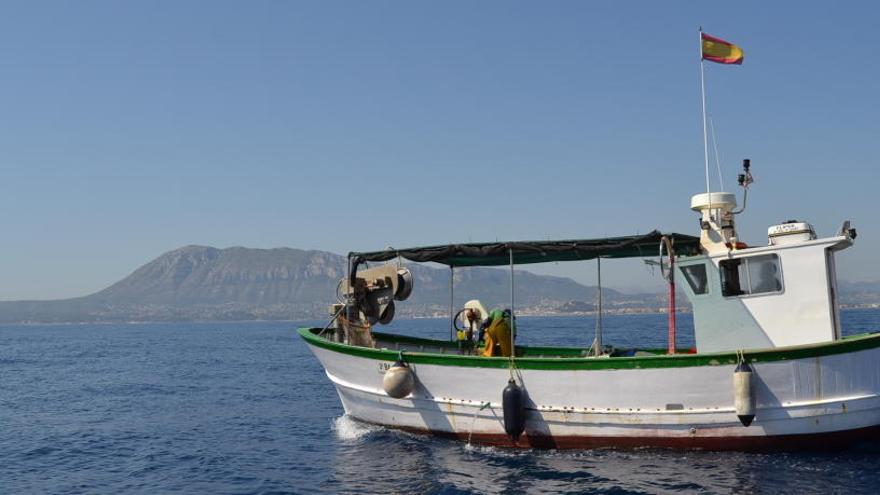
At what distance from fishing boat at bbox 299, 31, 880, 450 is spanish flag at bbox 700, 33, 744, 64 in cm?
2

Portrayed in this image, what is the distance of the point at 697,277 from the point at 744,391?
2772mm

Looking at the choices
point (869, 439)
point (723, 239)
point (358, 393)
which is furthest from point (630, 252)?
point (358, 393)

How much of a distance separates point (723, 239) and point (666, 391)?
131 inches

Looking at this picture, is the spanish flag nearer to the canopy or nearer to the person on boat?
the canopy

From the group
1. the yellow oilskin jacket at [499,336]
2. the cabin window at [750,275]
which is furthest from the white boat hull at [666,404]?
the cabin window at [750,275]

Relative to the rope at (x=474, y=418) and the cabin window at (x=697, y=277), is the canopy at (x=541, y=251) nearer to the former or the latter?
the cabin window at (x=697, y=277)

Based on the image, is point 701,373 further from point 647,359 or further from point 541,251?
point 541,251

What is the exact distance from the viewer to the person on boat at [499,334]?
15.6m

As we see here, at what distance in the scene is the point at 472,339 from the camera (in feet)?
63.7

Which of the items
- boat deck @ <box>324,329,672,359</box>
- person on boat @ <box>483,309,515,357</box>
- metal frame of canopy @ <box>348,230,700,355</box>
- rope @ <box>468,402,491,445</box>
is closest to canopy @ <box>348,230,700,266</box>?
metal frame of canopy @ <box>348,230,700,355</box>

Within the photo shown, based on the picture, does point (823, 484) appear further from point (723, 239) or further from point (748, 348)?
point (723, 239)

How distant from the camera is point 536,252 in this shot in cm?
1595

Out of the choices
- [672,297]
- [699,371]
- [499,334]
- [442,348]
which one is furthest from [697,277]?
[442,348]

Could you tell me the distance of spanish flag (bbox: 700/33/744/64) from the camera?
50.0ft
